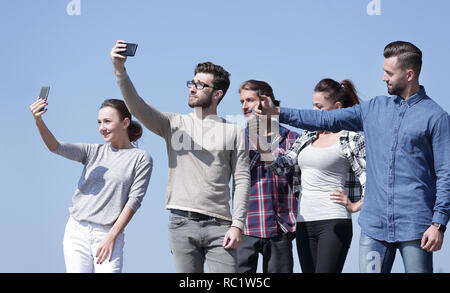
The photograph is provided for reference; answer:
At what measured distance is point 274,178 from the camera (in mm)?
6844

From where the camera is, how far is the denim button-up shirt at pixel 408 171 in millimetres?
5223

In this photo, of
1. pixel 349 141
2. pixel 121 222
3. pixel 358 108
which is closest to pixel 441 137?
pixel 358 108

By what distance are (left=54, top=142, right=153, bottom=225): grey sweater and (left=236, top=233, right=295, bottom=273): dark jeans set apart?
1.39 meters

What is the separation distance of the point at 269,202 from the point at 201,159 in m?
1.41

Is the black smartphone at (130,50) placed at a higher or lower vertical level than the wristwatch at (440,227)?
higher

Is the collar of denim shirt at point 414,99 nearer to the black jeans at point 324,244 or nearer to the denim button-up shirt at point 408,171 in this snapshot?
the denim button-up shirt at point 408,171

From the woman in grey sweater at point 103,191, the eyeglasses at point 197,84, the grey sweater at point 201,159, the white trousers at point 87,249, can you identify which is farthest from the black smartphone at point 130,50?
the white trousers at point 87,249

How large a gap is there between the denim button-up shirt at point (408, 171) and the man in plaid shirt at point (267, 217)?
141 cm

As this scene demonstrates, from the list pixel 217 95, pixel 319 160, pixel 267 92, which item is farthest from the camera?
pixel 267 92

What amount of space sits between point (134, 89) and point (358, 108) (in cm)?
204

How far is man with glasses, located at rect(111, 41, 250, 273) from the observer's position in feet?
18.0

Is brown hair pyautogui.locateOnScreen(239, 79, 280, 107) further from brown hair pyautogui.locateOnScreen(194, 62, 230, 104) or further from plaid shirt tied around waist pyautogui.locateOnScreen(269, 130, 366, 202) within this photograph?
brown hair pyautogui.locateOnScreen(194, 62, 230, 104)
